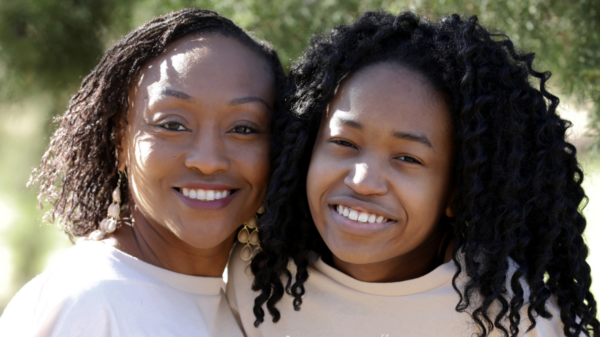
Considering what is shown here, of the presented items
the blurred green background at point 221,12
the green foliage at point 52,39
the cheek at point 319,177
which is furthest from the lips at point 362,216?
the green foliage at point 52,39

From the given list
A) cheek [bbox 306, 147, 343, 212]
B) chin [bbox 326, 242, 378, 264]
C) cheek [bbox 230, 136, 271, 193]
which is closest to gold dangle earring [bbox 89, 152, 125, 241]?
cheek [bbox 230, 136, 271, 193]

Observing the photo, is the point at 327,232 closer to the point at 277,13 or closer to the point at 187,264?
the point at 187,264

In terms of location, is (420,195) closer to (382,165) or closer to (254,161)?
(382,165)

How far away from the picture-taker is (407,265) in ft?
7.60

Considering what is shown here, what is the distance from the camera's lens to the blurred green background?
8.47 feet

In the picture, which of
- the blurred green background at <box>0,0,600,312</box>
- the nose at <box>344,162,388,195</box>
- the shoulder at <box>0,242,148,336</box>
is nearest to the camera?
the shoulder at <box>0,242,148,336</box>

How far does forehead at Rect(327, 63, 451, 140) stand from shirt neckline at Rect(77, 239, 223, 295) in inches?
31.4

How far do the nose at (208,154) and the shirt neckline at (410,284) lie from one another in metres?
0.61

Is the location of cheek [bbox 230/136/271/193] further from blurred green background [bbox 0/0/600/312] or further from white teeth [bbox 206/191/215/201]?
blurred green background [bbox 0/0/600/312]

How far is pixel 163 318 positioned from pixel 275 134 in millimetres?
746

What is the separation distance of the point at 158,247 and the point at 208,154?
1.44 ft

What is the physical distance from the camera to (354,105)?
209cm

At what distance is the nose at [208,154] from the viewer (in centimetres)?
210

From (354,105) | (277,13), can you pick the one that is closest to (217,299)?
(354,105)
